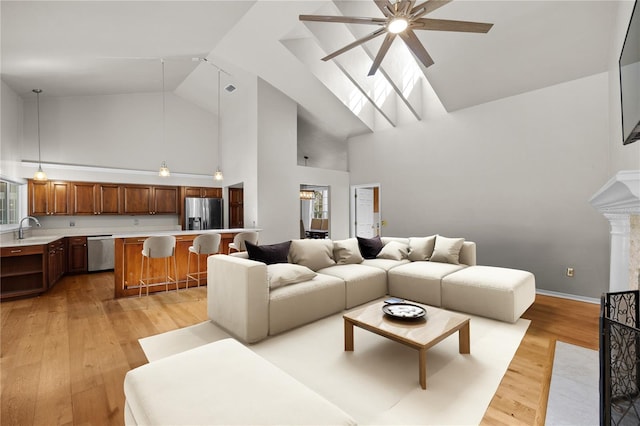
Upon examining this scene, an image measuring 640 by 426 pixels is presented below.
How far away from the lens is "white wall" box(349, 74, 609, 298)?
4.01 m

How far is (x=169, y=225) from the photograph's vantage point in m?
7.18

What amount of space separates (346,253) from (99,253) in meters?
5.28

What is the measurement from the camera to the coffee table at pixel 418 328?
2043 mm

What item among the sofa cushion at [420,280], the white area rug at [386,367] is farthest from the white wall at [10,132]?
the sofa cushion at [420,280]

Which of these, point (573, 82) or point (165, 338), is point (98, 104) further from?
point (573, 82)

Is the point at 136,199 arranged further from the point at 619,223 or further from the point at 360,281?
the point at 619,223

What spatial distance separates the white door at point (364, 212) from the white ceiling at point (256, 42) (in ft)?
9.44

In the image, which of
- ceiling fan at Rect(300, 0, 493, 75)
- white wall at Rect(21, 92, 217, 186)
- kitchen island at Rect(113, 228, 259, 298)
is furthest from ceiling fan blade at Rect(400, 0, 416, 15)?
white wall at Rect(21, 92, 217, 186)

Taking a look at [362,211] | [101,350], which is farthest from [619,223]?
[362,211]

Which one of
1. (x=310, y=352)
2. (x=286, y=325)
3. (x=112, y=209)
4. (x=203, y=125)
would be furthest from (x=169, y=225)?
(x=310, y=352)

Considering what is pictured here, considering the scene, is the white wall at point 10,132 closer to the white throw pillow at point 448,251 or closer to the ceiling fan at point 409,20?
the ceiling fan at point 409,20

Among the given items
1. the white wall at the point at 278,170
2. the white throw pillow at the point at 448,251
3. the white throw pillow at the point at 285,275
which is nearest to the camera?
the white throw pillow at the point at 285,275

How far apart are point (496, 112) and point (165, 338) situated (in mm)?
5702

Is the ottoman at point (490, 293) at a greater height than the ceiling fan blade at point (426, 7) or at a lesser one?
lesser
